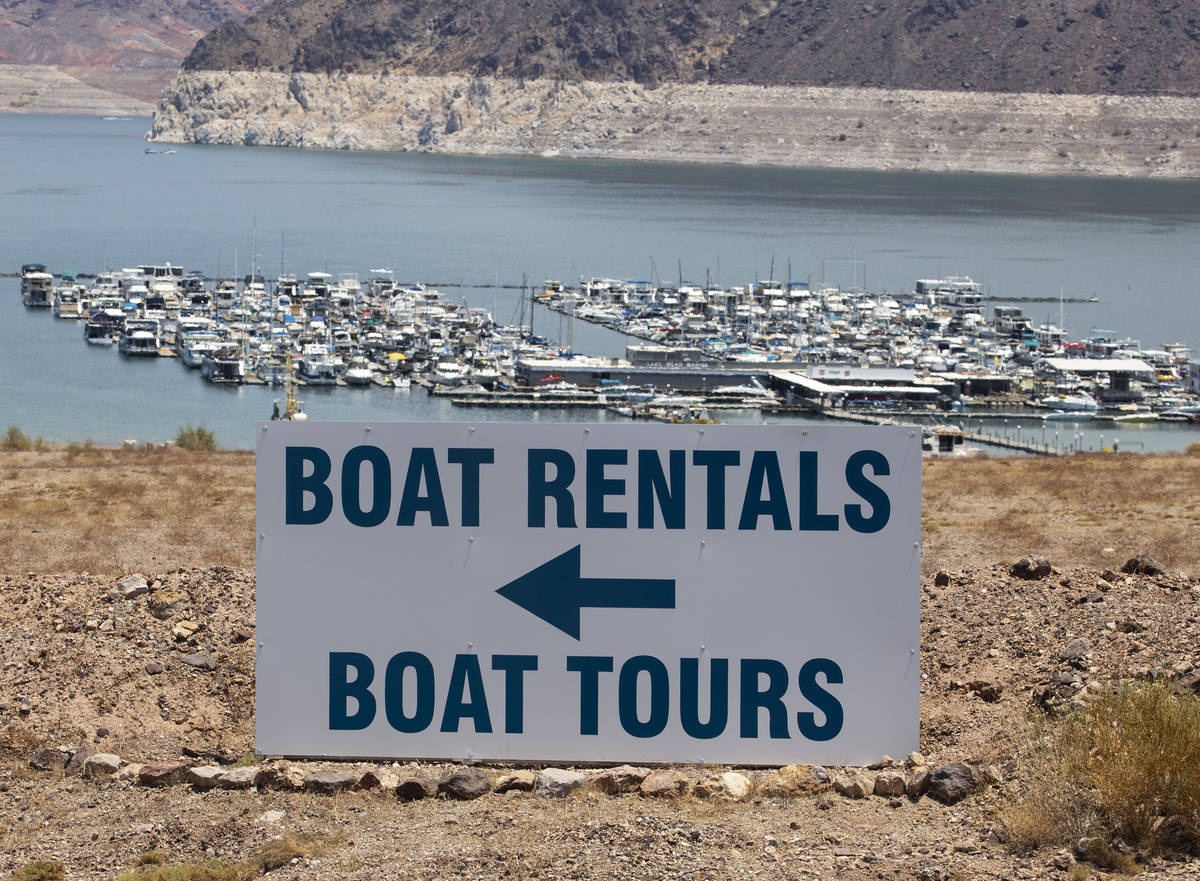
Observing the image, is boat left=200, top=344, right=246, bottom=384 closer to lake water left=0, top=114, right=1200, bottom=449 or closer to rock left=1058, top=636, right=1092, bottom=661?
lake water left=0, top=114, right=1200, bottom=449

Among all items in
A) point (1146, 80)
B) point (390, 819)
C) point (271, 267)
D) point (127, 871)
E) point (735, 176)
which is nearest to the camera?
point (127, 871)

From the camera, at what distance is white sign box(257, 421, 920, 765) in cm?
553

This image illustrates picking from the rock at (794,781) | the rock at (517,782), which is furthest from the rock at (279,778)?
the rock at (794,781)

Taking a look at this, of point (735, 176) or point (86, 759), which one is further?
point (735, 176)

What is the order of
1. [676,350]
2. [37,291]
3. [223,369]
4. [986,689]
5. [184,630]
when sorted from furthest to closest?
[37,291] → [676,350] → [223,369] → [184,630] → [986,689]

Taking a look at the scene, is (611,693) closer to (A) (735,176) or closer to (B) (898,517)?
(B) (898,517)

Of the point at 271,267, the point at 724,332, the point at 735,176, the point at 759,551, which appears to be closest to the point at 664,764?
the point at 759,551

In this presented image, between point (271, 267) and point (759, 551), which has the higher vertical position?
point (759, 551)

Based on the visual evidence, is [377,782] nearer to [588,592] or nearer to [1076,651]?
[588,592]

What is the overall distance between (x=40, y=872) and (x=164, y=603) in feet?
11.3

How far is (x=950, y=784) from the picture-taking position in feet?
17.6

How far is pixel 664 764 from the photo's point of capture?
5582mm

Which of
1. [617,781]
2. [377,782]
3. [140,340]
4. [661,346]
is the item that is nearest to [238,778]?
[377,782]

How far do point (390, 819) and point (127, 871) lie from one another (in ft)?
2.76
